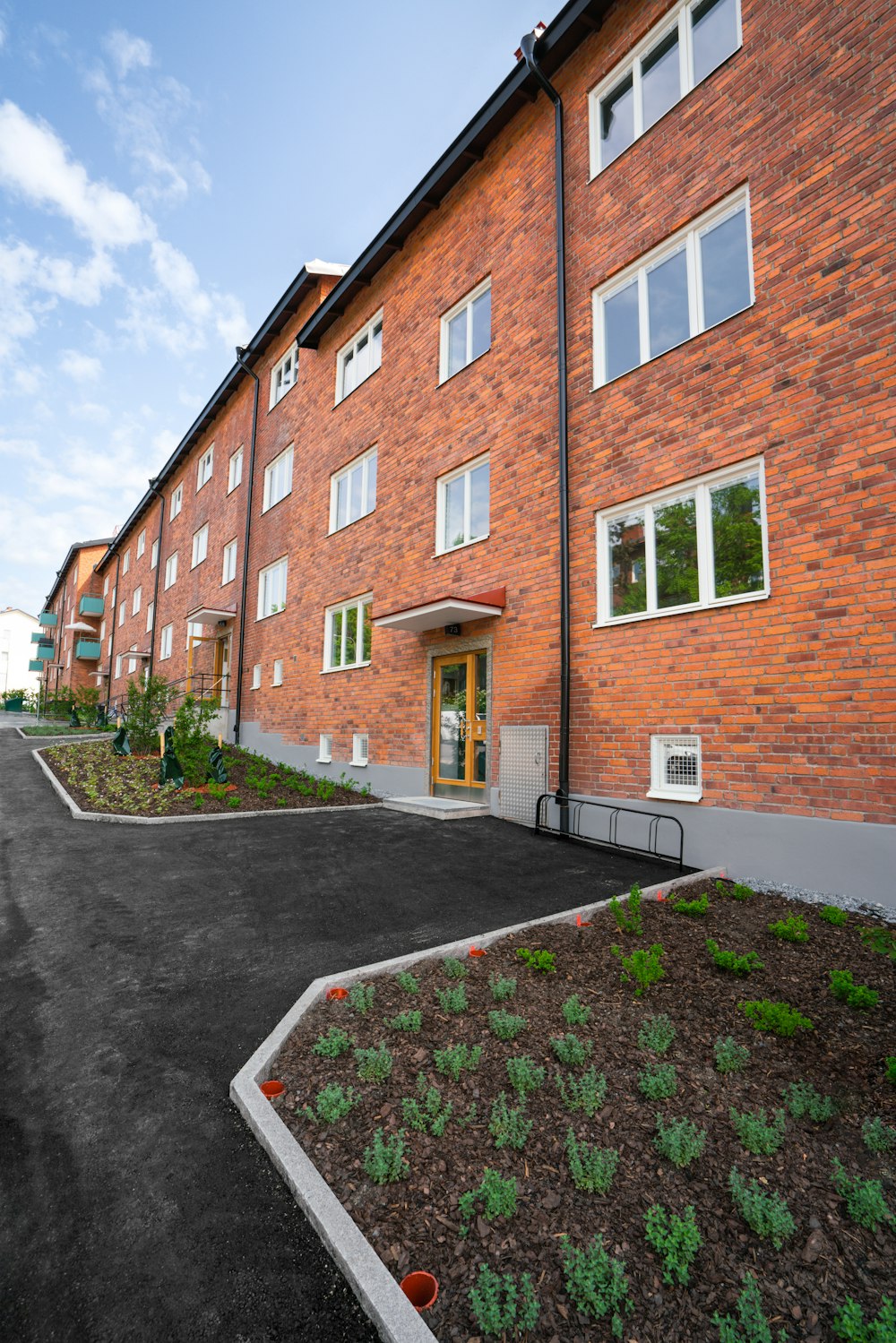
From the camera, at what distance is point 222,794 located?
11.0 metres

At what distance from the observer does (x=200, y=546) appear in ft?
82.2

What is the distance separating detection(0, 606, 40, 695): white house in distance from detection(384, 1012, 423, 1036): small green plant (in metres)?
92.8

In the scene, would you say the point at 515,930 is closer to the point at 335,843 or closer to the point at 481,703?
the point at 335,843

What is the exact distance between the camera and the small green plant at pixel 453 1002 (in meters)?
3.59

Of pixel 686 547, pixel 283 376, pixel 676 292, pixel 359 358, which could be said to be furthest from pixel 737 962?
pixel 283 376

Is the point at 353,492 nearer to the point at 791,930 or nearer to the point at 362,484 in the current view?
the point at 362,484

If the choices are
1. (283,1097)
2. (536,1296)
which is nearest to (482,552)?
(283,1097)

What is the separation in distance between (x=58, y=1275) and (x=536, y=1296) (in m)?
1.52

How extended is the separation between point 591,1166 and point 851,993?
2209mm

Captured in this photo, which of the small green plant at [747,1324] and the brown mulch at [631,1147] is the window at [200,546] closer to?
the brown mulch at [631,1147]

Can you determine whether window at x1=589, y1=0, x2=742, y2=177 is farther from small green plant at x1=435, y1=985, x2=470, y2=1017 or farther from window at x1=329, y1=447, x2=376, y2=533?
small green plant at x1=435, y1=985, x2=470, y2=1017

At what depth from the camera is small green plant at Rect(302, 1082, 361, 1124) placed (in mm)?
2709

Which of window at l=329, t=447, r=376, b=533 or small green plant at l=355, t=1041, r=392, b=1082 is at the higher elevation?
window at l=329, t=447, r=376, b=533

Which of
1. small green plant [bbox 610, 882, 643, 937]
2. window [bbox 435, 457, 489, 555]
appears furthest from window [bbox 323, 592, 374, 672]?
small green plant [bbox 610, 882, 643, 937]
